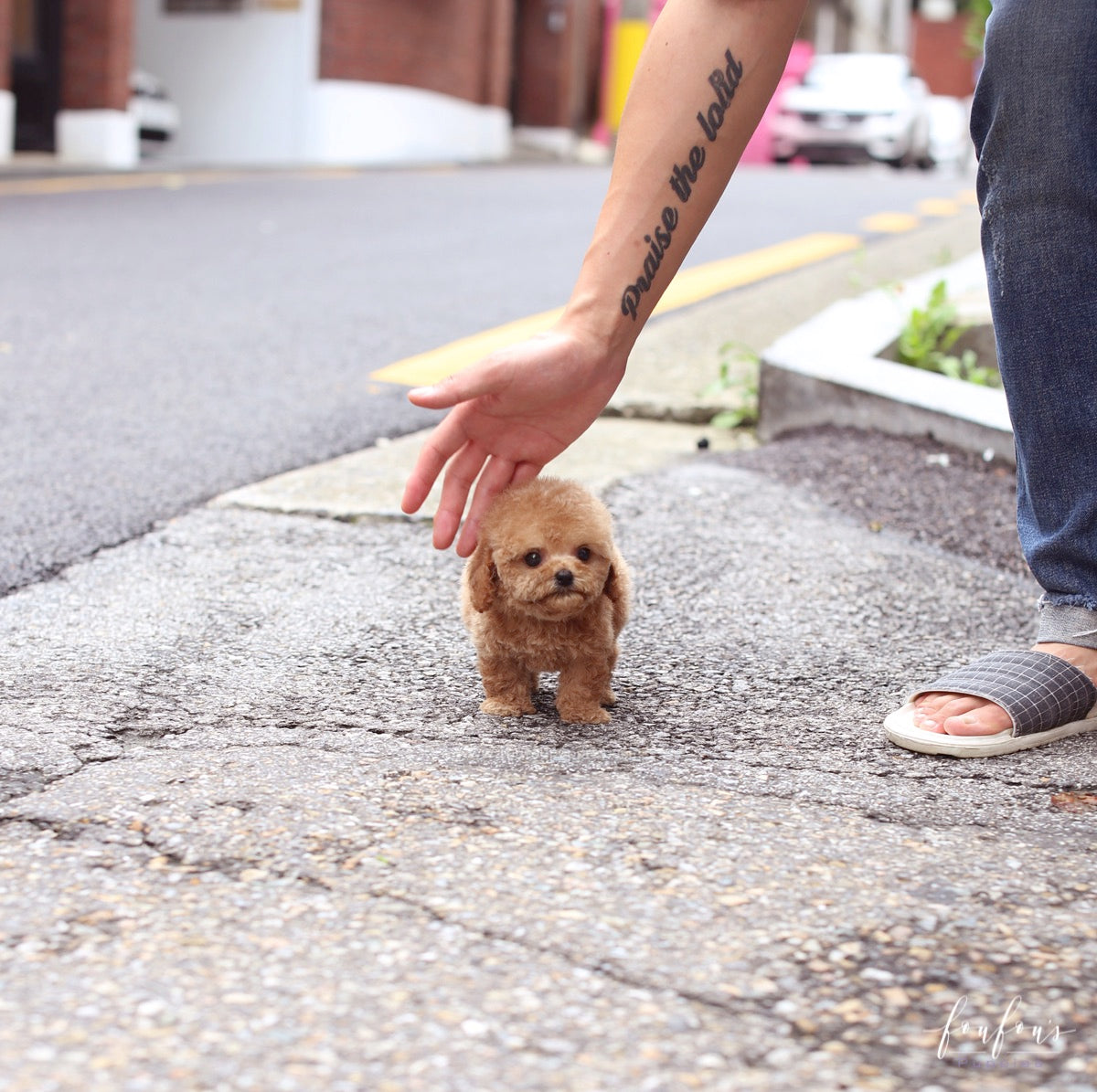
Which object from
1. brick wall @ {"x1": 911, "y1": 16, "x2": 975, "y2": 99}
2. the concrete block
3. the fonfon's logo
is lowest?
the fonfon's logo

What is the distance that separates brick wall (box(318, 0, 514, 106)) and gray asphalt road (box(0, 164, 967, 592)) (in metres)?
7.43

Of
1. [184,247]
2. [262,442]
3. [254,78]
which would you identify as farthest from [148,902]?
[254,78]

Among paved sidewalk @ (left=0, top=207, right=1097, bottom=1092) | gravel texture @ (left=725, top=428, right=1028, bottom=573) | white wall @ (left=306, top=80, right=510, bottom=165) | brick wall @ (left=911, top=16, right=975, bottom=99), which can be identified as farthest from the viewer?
brick wall @ (left=911, top=16, right=975, bottom=99)

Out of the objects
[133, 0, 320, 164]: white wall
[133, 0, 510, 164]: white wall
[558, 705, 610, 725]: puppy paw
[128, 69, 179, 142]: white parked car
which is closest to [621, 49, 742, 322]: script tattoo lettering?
[558, 705, 610, 725]: puppy paw

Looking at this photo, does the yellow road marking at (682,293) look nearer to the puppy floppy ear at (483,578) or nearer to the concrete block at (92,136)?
the puppy floppy ear at (483,578)

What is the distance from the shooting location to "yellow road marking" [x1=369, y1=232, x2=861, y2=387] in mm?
4883

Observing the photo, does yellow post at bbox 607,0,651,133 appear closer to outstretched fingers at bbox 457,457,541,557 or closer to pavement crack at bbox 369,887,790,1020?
outstretched fingers at bbox 457,457,541,557

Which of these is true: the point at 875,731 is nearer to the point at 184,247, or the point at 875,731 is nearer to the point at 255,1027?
the point at 255,1027

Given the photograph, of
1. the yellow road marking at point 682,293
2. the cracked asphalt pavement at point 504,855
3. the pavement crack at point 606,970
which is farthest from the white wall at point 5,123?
the pavement crack at point 606,970

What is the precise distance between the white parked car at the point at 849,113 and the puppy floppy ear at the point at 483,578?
66.2ft

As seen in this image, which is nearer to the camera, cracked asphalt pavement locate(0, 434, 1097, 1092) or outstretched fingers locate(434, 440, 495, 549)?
cracked asphalt pavement locate(0, 434, 1097, 1092)

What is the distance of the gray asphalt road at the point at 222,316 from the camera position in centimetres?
354

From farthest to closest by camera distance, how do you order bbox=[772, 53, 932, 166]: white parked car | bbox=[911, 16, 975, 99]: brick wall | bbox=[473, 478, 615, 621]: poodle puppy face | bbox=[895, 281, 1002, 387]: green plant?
bbox=[911, 16, 975, 99]: brick wall, bbox=[772, 53, 932, 166]: white parked car, bbox=[895, 281, 1002, 387]: green plant, bbox=[473, 478, 615, 621]: poodle puppy face

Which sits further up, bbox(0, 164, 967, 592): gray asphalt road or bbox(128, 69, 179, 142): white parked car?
bbox(128, 69, 179, 142): white parked car
